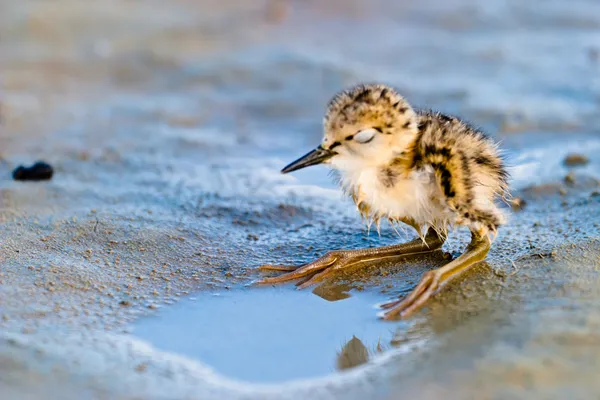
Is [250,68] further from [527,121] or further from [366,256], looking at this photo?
[366,256]

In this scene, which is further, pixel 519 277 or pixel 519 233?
pixel 519 233

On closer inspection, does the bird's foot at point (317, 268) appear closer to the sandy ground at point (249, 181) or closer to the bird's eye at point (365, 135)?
the sandy ground at point (249, 181)

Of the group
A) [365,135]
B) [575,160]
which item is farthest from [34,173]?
[575,160]

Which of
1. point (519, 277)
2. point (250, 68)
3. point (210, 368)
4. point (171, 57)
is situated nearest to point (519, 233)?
point (519, 277)

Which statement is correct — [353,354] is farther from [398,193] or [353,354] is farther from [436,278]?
[398,193]

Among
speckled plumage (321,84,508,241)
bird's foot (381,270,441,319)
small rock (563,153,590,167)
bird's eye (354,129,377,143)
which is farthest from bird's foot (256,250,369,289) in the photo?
small rock (563,153,590,167)

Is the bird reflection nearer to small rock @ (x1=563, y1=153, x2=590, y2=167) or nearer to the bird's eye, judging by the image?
the bird's eye
